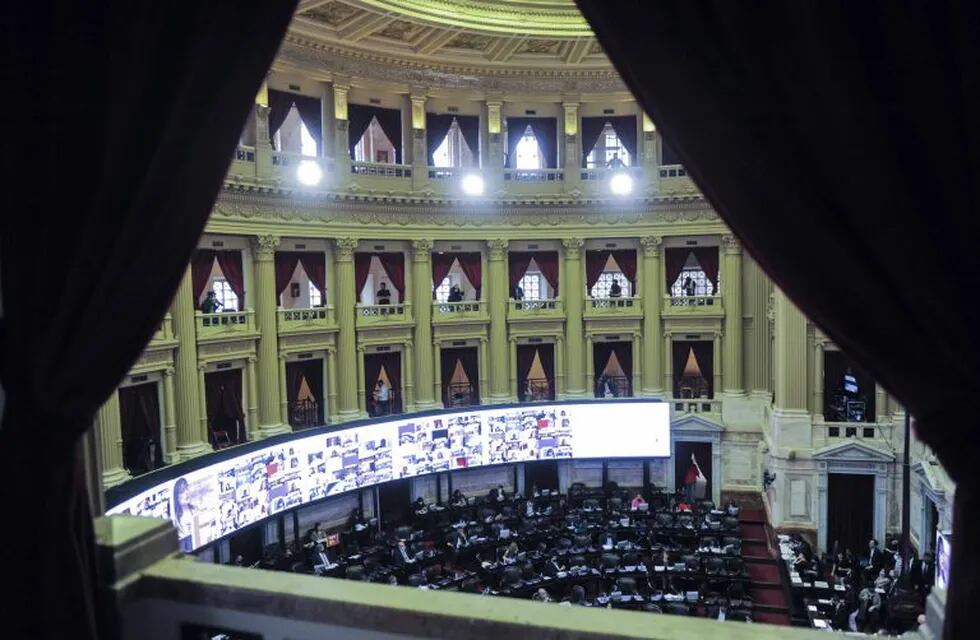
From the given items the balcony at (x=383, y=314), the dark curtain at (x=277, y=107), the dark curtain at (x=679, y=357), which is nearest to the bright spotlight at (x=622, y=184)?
the dark curtain at (x=679, y=357)

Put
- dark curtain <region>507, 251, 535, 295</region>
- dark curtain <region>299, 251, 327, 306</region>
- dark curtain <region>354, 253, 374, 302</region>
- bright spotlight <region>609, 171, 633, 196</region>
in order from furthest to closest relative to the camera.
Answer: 1. dark curtain <region>507, 251, 535, 295</region>
2. bright spotlight <region>609, 171, 633, 196</region>
3. dark curtain <region>354, 253, 374, 302</region>
4. dark curtain <region>299, 251, 327, 306</region>

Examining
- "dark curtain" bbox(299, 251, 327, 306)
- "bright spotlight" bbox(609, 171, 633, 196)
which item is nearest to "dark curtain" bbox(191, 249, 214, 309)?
"dark curtain" bbox(299, 251, 327, 306)

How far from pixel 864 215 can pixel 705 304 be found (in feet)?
64.5

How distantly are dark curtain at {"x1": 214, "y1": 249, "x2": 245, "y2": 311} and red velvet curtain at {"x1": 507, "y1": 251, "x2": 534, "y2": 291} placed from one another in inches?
318

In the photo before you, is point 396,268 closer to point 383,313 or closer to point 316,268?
point 383,313

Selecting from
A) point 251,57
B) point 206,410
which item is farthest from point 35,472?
point 206,410

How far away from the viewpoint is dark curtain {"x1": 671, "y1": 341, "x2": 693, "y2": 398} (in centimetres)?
2166

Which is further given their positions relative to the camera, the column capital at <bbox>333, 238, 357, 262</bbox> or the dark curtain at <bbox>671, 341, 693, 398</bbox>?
the dark curtain at <bbox>671, 341, 693, 398</bbox>

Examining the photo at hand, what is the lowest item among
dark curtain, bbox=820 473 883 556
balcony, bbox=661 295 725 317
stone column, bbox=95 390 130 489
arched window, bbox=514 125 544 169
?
dark curtain, bbox=820 473 883 556

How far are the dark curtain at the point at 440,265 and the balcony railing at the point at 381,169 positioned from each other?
2520 millimetres

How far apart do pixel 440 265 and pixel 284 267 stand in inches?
191

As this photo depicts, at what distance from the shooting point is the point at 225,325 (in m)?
16.4

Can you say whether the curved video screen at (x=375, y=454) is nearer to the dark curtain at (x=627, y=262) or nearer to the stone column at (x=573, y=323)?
the stone column at (x=573, y=323)

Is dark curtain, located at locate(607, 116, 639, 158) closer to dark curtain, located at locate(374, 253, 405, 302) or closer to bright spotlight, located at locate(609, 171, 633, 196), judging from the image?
bright spotlight, located at locate(609, 171, 633, 196)
